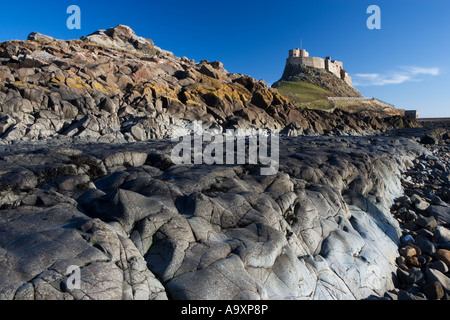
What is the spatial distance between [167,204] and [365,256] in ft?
27.8

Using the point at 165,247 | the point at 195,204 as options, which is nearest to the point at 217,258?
the point at 165,247

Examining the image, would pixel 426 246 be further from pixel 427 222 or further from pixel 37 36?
pixel 37 36

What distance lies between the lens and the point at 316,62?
158 m

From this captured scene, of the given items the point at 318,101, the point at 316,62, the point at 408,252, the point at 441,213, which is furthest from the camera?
the point at 316,62

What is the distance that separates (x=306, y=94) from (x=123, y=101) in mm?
96183

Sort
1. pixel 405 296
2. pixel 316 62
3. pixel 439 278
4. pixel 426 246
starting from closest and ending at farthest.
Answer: pixel 405 296, pixel 439 278, pixel 426 246, pixel 316 62

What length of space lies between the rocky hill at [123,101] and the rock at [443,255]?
107 feet

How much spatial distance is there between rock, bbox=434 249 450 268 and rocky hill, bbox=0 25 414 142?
32622 mm

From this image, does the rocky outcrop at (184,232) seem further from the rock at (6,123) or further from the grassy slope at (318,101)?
the grassy slope at (318,101)

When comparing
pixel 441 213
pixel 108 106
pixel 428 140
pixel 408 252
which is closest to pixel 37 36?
pixel 108 106

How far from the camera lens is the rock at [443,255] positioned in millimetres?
11891

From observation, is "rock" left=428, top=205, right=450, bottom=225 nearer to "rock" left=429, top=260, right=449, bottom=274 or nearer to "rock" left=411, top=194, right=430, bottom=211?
"rock" left=411, top=194, right=430, bottom=211

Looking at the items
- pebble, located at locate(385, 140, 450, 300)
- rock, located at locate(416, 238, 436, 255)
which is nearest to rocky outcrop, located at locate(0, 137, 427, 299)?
pebble, located at locate(385, 140, 450, 300)

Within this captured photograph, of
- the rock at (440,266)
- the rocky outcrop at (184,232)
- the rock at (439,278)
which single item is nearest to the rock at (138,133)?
the rocky outcrop at (184,232)
